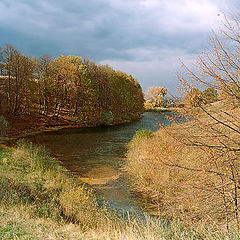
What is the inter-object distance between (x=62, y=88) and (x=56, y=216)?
1185 inches

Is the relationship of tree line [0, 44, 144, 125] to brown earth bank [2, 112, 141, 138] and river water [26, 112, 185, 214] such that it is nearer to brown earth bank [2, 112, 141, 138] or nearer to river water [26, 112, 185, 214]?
brown earth bank [2, 112, 141, 138]

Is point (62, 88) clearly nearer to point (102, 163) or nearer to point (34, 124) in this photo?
point (34, 124)

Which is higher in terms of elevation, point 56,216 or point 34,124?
point 34,124

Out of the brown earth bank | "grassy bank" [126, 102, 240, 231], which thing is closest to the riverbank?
the brown earth bank

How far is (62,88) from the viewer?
114 feet

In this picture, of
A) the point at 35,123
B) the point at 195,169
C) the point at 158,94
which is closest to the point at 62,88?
the point at 35,123

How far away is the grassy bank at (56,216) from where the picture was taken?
4.64 m

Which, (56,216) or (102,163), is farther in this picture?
(102,163)

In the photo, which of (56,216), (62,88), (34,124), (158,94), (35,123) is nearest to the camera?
(56,216)

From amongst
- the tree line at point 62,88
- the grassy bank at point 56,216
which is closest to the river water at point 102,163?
the grassy bank at point 56,216

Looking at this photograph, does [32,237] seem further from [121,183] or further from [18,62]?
[18,62]

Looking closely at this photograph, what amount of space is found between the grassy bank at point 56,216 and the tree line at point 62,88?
2057 cm

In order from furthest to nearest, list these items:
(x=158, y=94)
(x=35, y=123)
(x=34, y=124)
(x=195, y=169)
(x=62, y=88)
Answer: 1. (x=62, y=88)
2. (x=35, y=123)
3. (x=34, y=124)
4. (x=158, y=94)
5. (x=195, y=169)

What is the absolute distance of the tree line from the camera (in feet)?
95.7
